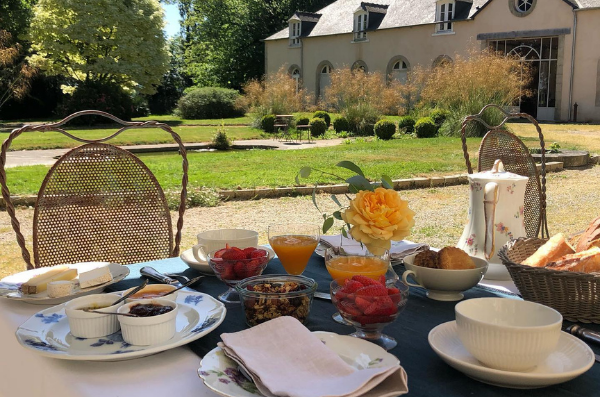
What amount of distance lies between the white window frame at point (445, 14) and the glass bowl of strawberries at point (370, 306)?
23.7m

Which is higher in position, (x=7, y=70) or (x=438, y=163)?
(x=7, y=70)

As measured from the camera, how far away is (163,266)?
6.22 feet

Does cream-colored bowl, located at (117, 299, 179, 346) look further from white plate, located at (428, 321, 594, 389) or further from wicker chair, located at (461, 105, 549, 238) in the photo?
wicker chair, located at (461, 105, 549, 238)

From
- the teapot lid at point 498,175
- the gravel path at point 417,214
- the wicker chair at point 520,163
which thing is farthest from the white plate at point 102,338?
the gravel path at point 417,214

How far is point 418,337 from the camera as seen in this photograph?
1240mm

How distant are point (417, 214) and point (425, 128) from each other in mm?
8852

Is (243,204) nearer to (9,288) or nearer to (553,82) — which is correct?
(9,288)

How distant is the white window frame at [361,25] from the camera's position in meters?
26.2

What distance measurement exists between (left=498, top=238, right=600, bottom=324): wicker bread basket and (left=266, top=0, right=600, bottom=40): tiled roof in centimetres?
2152

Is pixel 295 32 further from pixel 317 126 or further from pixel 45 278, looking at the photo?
pixel 45 278

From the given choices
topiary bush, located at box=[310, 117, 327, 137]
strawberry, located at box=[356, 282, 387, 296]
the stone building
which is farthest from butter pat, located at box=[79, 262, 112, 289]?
the stone building

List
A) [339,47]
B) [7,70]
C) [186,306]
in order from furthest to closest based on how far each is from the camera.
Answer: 1. [339,47]
2. [7,70]
3. [186,306]

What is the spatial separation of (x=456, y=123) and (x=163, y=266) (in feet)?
45.4

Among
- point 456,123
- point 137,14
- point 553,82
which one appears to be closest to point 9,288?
point 456,123
